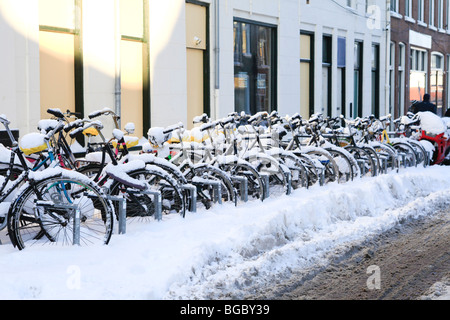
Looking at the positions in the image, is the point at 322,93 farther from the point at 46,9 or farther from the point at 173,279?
the point at 173,279

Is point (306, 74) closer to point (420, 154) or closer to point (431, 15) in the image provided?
point (420, 154)

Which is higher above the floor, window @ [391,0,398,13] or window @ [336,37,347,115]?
window @ [391,0,398,13]

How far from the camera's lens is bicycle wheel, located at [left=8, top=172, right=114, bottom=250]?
19.9ft

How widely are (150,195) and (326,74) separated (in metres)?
13.0

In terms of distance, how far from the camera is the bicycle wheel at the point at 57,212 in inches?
239

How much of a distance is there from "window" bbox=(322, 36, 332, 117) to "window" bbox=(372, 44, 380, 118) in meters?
4.13

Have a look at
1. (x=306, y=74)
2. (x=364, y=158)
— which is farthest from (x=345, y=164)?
(x=306, y=74)

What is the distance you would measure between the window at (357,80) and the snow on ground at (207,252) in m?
12.8

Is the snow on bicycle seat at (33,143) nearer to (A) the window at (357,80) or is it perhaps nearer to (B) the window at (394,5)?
(A) the window at (357,80)

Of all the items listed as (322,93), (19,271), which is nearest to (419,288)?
(19,271)

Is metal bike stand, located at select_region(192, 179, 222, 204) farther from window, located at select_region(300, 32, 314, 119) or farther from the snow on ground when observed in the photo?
window, located at select_region(300, 32, 314, 119)

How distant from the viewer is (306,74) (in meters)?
18.4

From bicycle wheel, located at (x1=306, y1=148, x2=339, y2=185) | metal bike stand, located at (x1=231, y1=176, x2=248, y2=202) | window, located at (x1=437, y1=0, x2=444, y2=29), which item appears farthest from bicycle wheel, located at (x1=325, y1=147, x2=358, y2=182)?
window, located at (x1=437, y1=0, x2=444, y2=29)

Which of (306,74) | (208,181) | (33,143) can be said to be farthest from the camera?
(306,74)
